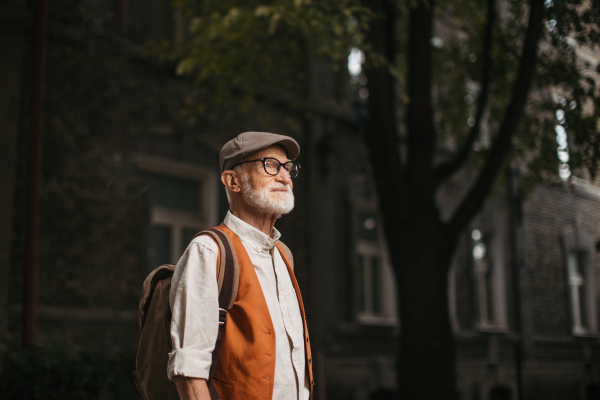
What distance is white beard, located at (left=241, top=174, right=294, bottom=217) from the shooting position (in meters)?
2.47

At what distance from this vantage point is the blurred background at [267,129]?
6305mm

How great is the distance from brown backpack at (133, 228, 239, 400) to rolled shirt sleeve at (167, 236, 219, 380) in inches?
1.6

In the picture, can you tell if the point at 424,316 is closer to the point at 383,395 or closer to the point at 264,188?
the point at 264,188

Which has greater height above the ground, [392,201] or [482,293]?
[392,201]

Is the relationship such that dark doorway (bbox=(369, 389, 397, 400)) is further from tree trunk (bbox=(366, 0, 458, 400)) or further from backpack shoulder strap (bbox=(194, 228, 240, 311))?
backpack shoulder strap (bbox=(194, 228, 240, 311))

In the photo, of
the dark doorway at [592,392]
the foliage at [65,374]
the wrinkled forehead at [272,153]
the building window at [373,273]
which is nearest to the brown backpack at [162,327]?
the wrinkled forehead at [272,153]

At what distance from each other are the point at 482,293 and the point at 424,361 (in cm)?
781

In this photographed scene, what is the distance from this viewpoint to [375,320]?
10766mm

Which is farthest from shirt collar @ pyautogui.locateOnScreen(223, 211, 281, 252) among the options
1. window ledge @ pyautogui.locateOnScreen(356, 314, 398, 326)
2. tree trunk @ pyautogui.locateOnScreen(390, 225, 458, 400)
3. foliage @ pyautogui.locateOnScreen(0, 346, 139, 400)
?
window ledge @ pyautogui.locateOnScreen(356, 314, 398, 326)

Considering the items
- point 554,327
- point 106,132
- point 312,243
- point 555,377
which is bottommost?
point 555,377

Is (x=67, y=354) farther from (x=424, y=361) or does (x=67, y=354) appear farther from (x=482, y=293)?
(x=482, y=293)

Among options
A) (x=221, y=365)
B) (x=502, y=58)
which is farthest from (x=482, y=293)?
(x=221, y=365)

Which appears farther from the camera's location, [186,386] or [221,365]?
[221,365]

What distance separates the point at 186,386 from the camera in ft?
6.81
